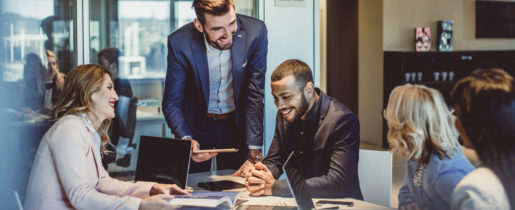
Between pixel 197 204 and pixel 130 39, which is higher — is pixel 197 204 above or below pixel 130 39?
below

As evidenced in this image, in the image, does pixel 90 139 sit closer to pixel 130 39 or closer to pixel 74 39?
pixel 74 39

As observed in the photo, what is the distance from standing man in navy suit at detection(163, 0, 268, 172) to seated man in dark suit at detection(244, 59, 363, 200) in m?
0.45

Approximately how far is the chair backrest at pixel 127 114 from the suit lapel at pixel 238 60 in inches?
76.5

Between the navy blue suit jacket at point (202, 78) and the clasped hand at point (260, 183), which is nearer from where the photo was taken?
the clasped hand at point (260, 183)

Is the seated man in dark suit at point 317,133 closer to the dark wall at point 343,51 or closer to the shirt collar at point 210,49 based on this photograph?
the shirt collar at point 210,49

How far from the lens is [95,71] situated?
2.24 metres

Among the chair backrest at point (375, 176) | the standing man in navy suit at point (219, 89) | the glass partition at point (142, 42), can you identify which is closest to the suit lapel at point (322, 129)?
the chair backrest at point (375, 176)

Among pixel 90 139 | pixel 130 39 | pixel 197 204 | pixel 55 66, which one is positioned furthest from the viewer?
pixel 130 39

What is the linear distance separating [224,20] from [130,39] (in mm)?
4570

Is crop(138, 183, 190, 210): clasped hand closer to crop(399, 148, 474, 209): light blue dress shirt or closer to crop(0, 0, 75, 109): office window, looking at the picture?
crop(399, 148, 474, 209): light blue dress shirt

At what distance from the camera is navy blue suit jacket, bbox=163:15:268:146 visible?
9.83ft

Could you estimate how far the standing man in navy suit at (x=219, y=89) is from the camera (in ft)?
9.83

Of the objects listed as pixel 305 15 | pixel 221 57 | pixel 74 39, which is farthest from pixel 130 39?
pixel 221 57

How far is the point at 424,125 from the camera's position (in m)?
1.75
